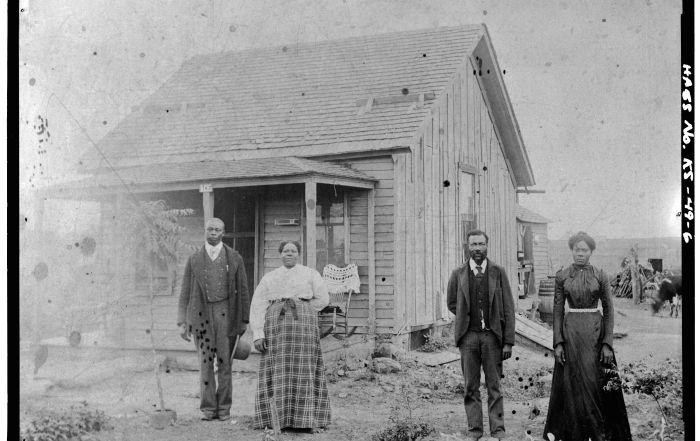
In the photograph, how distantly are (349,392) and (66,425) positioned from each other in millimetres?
2593

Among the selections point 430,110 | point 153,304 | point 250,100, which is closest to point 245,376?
point 153,304

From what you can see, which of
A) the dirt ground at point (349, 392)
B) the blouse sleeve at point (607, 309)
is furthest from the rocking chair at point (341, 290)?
the blouse sleeve at point (607, 309)

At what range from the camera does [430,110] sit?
6641mm

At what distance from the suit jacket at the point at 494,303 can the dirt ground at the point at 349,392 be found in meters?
0.67

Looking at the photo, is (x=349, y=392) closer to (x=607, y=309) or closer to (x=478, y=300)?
(x=478, y=300)

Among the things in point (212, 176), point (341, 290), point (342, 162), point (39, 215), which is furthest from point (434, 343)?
point (39, 215)

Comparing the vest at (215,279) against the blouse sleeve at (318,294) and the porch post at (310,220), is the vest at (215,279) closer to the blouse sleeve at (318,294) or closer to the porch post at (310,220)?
the blouse sleeve at (318,294)

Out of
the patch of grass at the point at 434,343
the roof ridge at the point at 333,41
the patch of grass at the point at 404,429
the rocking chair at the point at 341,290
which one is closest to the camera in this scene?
the patch of grass at the point at 404,429

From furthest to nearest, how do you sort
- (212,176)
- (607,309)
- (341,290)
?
1. (341,290)
2. (212,176)
3. (607,309)

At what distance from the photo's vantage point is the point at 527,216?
6.31m

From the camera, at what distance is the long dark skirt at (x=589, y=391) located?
16.3ft

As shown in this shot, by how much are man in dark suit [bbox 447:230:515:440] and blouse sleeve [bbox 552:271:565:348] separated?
1.12ft

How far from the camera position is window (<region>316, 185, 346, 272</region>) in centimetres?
696

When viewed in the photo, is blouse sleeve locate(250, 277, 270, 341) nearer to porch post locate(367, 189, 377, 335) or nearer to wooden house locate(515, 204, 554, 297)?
porch post locate(367, 189, 377, 335)
